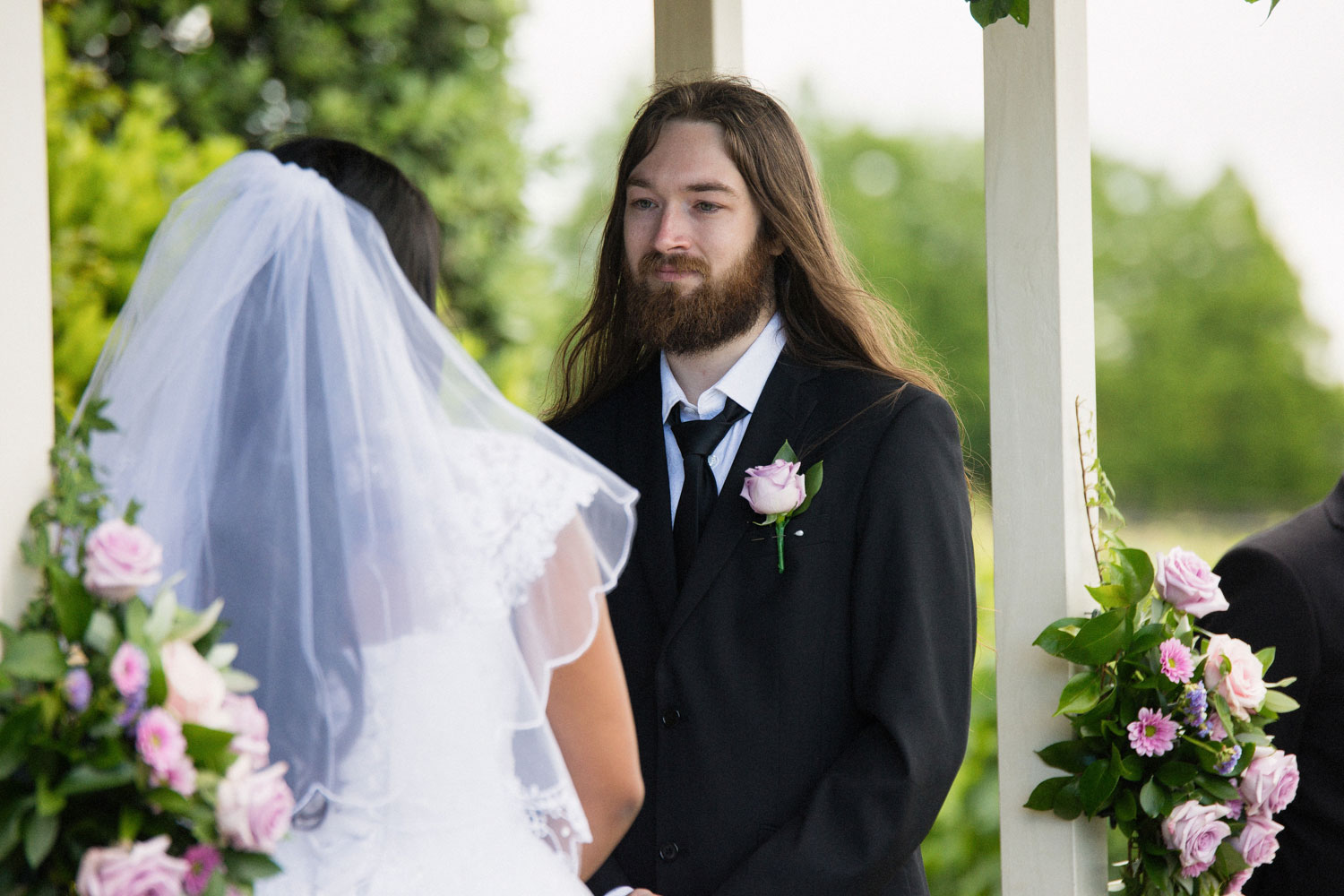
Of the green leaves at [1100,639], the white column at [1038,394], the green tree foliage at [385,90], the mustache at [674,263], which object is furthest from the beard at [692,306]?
the green tree foliage at [385,90]

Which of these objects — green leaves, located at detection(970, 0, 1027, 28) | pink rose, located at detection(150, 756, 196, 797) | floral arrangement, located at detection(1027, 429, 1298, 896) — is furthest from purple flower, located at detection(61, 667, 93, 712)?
green leaves, located at detection(970, 0, 1027, 28)

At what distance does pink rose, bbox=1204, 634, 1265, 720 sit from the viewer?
8.42 ft

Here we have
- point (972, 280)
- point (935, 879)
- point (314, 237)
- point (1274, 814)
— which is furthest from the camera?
point (972, 280)

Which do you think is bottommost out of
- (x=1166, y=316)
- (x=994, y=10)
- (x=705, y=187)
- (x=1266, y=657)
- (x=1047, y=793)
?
(x=1166, y=316)

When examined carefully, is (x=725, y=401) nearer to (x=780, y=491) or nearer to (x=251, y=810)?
(x=780, y=491)

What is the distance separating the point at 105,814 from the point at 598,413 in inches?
66.4

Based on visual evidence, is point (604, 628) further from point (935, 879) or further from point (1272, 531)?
point (935, 879)

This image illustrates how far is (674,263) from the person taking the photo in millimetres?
2742

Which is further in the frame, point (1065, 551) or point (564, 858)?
point (1065, 551)

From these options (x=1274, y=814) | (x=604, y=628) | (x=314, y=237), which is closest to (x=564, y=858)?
(x=604, y=628)

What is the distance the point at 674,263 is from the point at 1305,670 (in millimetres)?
1679

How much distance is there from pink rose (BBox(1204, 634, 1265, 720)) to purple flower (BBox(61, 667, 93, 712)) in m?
2.10

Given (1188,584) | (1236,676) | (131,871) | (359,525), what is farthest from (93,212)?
(1236,676)

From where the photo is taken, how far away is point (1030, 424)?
107 inches
